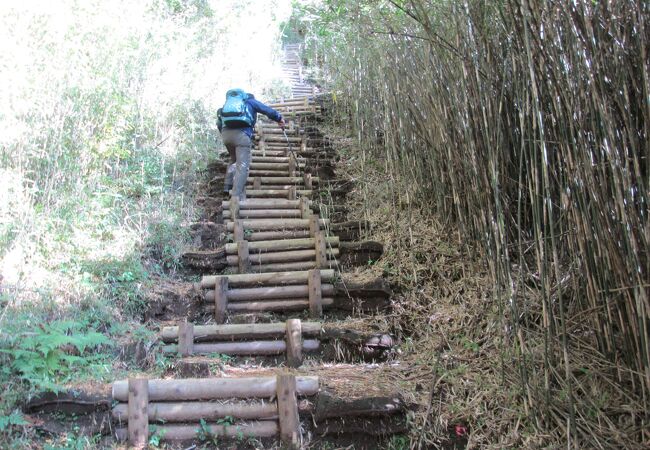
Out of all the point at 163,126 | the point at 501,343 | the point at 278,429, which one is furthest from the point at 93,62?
the point at 501,343

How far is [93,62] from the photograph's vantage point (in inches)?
200

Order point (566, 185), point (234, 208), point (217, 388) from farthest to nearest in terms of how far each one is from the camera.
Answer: point (234, 208) → point (217, 388) → point (566, 185)

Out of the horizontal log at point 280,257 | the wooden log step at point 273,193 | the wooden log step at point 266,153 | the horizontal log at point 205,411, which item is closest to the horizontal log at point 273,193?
the wooden log step at point 273,193

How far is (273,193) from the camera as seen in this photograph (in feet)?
20.1

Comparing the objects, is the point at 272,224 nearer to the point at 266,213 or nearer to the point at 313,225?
the point at 266,213

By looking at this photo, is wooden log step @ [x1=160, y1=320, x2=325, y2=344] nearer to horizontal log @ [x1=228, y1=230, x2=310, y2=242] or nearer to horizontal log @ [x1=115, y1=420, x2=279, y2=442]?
horizontal log @ [x1=115, y1=420, x2=279, y2=442]

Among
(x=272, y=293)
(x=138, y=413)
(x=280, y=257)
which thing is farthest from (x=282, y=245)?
(x=138, y=413)

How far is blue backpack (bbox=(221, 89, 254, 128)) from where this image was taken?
5496mm

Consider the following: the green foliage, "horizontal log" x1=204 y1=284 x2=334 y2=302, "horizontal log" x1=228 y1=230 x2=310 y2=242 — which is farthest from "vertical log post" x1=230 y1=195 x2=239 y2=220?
the green foliage

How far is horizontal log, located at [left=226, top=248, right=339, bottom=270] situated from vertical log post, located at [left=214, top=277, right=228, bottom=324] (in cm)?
65

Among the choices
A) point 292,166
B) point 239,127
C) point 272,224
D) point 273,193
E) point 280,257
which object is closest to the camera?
point 280,257

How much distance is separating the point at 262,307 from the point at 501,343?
191 cm

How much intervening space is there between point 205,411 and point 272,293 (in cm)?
144

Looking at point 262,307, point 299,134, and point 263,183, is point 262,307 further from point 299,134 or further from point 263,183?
point 299,134
